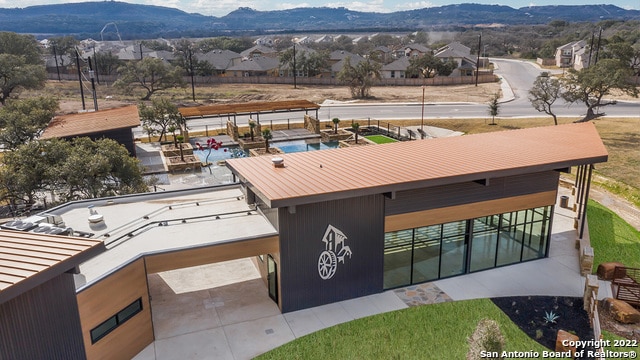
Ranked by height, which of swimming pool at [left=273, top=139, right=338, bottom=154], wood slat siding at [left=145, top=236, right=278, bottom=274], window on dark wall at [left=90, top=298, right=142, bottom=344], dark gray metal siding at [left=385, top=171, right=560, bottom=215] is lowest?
swimming pool at [left=273, top=139, right=338, bottom=154]

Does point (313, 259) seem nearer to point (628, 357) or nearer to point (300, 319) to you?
point (300, 319)

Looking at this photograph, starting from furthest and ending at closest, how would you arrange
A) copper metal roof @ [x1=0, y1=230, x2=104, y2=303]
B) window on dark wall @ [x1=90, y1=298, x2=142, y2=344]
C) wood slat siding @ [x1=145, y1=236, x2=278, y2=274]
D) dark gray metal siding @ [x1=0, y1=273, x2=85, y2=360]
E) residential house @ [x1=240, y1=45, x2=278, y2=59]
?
residential house @ [x1=240, y1=45, x2=278, y2=59] < wood slat siding @ [x1=145, y1=236, x2=278, y2=274] < window on dark wall @ [x1=90, y1=298, x2=142, y2=344] < dark gray metal siding @ [x1=0, y1=273, x2=85, y2=360] < copper metal roof @ [x1=0, y1=230, x2=104, y2=303]

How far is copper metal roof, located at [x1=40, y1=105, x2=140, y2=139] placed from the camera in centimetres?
3417

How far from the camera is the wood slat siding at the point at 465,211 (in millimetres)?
18531

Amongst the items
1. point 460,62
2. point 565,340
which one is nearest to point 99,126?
point 565,340

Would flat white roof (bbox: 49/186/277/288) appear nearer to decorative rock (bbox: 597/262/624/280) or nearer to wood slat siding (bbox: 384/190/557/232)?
wood slat siding (bbox: 384/190/557/232)

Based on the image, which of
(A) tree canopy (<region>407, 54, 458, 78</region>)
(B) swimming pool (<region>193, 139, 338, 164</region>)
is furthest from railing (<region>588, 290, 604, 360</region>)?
(A) tree canopy (<region>407, 54, 458, 78</region>)

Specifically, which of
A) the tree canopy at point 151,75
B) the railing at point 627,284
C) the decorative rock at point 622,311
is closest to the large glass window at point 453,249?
the decorative rock at point 622,311

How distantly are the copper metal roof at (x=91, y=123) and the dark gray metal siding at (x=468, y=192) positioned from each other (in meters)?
25.0

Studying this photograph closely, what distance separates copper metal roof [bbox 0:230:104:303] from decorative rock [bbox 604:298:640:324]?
17.1m

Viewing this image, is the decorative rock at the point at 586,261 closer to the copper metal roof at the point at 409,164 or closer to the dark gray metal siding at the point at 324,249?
the copper metal roof at the point at 409,164

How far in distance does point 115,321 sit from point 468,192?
45.0ft

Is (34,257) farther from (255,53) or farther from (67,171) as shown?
(255,53)

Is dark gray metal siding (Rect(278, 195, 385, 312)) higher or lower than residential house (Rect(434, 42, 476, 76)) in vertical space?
lower
